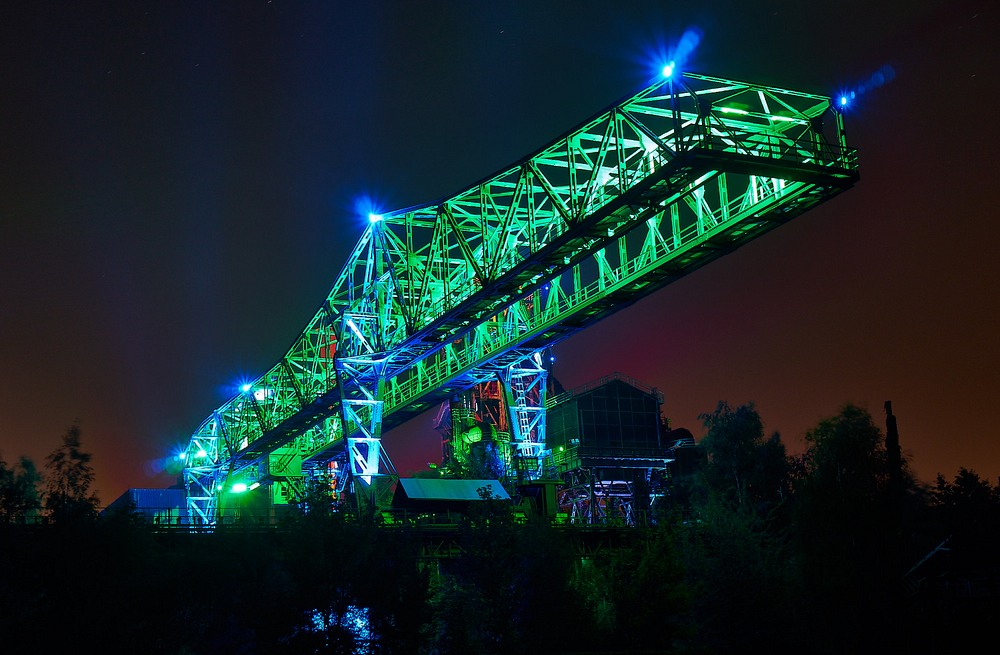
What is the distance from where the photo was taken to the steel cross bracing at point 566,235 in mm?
32625

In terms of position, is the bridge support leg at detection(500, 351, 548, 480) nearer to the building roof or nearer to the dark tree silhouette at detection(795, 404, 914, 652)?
the building roof

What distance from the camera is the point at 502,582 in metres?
33.7

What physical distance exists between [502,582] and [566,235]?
1283 centimetres

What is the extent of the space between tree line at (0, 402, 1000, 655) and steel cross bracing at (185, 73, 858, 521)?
10.4 meters

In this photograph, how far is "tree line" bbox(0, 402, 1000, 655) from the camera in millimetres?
27812

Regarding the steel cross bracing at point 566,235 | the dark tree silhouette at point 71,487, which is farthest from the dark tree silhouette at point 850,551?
the dark tree silhouette at point 71,487

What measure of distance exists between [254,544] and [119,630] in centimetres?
520

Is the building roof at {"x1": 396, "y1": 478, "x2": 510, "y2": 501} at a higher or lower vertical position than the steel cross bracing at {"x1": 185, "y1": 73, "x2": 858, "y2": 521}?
lower

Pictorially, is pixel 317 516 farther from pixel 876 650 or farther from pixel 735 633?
pixel 876 650

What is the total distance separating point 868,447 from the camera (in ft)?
174

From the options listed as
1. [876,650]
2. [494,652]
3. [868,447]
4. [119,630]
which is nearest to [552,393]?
[868,447]

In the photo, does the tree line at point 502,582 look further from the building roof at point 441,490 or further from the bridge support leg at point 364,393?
the bridge support leg at point 364,393

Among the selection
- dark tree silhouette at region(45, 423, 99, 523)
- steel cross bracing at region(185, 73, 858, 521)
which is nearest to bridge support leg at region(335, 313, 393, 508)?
steel cross bracing at region(185, 73, 858, 521)

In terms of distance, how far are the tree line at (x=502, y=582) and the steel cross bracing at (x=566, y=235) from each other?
10.4 m
